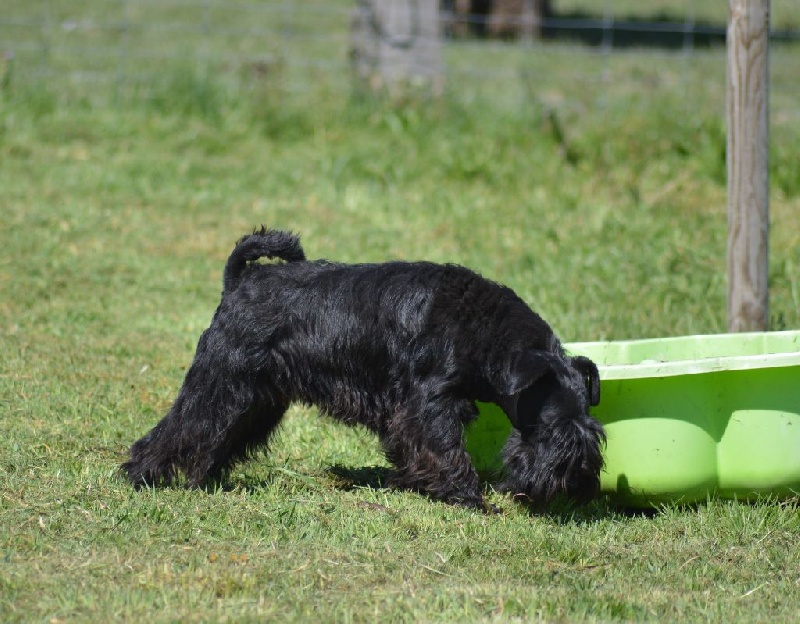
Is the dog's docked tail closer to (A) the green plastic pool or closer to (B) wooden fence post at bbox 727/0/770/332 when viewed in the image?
(A) the green plastic pool

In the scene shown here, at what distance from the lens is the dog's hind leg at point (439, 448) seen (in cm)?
481

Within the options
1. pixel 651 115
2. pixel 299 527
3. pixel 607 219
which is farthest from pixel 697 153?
pixel 299 527

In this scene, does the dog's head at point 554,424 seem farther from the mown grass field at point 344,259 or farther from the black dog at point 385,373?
the mown grass field at point 344,259

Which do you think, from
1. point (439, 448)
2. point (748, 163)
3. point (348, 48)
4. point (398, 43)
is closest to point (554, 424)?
point (439, 448)

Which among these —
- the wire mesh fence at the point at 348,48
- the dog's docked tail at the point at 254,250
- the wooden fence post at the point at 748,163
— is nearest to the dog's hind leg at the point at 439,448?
the dog's docked tail at the point at 254,250

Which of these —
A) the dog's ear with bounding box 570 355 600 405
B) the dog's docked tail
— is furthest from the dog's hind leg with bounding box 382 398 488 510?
the dog's docked tail

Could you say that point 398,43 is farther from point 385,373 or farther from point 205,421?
point 205,421

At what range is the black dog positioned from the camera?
15.7 feet

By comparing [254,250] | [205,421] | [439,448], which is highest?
[254,250]

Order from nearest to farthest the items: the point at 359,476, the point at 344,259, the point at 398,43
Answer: the point at 359,476 < the point at 344,259 < the point at 398,43

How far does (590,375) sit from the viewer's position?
15.3ft

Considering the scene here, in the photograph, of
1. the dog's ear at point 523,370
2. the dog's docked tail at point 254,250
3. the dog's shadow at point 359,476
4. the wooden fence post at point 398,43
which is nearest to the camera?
the dog's ear at point 523,370

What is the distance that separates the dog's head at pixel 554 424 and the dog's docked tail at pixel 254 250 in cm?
122

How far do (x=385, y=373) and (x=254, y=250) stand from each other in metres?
0.83
